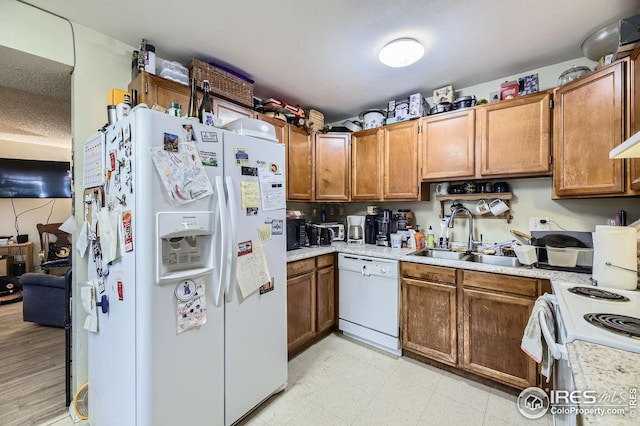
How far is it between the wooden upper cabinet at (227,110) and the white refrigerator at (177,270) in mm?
683

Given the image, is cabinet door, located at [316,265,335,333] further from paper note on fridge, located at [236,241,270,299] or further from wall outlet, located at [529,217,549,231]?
wall outlet, located at [529,217,549,231]

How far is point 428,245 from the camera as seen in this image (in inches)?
107

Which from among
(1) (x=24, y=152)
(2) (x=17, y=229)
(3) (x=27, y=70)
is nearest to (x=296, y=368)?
(3) (x=27, y=70)

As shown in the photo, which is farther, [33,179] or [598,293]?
[33,179]

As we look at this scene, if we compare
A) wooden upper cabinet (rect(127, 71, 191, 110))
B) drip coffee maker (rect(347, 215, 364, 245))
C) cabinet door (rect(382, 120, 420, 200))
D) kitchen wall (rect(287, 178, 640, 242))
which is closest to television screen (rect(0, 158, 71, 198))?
wooden upper cabinet (rect(127, 71, 191, 110))

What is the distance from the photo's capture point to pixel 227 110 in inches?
85.6

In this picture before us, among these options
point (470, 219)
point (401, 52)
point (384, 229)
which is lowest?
point (384, 229)

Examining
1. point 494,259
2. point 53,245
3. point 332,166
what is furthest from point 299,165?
point 53,245

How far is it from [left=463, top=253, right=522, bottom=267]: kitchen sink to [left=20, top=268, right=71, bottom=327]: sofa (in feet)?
14.0

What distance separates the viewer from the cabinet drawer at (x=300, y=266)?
7.46 ft

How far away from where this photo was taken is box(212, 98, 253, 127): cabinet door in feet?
6.89

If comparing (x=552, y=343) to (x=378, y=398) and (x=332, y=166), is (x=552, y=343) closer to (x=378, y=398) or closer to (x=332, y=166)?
(x=378, y=398)

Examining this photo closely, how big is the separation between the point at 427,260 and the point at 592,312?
1172mm

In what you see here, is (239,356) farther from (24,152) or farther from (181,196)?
(24,152)
